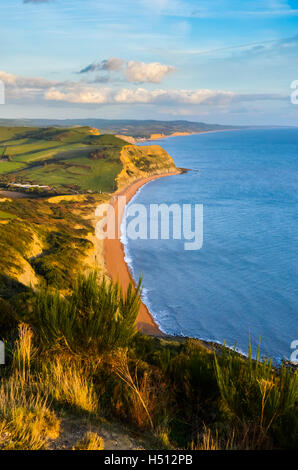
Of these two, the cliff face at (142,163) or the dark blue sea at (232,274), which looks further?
the cliff face at (142,163)

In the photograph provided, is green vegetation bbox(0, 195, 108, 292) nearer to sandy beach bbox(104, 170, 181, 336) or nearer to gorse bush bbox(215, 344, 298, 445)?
sandy beach bbox(104, 170, 181, 336)

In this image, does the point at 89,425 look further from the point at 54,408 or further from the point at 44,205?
the point at 44,205

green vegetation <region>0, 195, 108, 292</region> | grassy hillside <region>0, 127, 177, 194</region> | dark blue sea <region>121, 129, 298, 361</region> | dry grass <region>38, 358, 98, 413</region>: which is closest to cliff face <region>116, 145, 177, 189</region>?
grassy hillside <region>0, 127, 177, 194</region>

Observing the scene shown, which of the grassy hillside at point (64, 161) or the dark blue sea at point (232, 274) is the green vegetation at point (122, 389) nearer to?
the dark blue sea at point (232, 274)

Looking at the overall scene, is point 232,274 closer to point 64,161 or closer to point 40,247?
point 40,247

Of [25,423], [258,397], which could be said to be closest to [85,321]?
[25,423]

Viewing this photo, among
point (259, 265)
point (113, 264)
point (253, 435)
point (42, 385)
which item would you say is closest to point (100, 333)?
point (42, 385)

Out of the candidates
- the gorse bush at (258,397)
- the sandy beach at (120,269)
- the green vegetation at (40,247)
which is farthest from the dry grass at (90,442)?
the green vegetation at (40,247)
